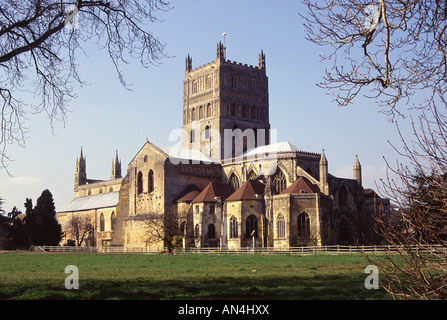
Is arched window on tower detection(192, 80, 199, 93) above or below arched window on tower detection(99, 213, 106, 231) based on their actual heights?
above

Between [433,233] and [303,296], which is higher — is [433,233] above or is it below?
above

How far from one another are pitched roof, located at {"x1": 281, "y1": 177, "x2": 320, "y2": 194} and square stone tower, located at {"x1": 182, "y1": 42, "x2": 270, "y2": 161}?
21280 mm

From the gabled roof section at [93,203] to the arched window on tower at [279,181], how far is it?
114 ft

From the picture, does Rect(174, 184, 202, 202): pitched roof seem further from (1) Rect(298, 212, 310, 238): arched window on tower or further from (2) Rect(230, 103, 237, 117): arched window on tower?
(2) Rect(230, 103, 237, 117): arched window on tower

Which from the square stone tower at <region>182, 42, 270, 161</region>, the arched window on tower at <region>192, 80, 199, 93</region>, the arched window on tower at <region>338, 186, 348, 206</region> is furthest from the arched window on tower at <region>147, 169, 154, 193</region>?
the arched window on tower at <region>338, 186, 348, 206</region>

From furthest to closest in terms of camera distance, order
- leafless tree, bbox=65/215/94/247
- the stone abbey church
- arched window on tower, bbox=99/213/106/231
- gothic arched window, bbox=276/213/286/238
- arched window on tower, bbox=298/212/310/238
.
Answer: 1. arched window on tower, bbox=99/213/106/231
2. leafless tree, bbox=65/215/94/247
3. the stone abbey church
4. gothic arched window, bbox=276/213/286/238
5. arched window on tower, bbox=298/212/310/238

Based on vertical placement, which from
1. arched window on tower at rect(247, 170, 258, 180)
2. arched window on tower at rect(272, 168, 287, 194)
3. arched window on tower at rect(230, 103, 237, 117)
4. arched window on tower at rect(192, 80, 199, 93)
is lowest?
arched window on tower at rect(272, 168, 287, 194)

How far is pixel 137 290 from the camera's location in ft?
48.9

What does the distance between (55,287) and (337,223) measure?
45420 millimetres

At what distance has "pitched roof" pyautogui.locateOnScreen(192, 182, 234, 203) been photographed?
6238cm

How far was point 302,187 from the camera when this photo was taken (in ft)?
190

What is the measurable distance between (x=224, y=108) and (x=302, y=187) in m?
27.6
